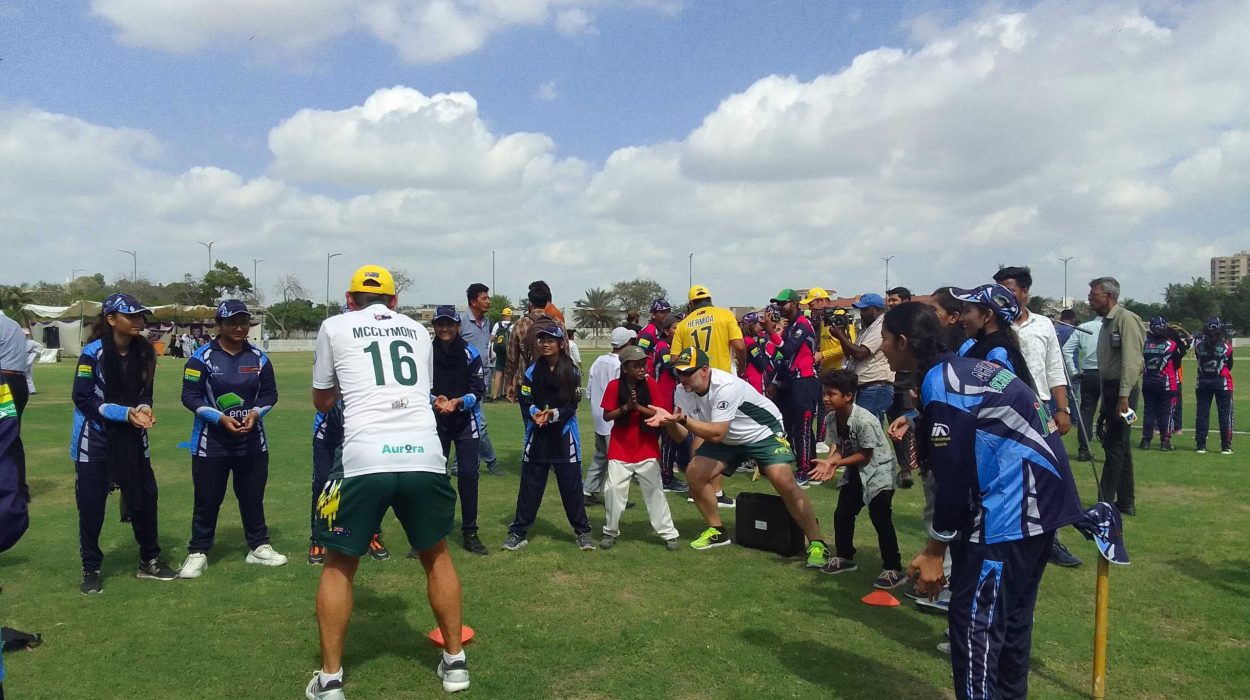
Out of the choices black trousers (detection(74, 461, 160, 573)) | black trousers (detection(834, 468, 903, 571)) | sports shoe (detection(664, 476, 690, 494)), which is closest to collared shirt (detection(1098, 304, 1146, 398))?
black trousers (detection(834, 468, 903, 571))

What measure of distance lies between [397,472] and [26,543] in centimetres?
516

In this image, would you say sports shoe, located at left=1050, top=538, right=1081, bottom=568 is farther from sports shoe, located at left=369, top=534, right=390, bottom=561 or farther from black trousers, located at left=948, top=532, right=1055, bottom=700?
sports shoe, located at left=369, top=534, right=390, bottom=561

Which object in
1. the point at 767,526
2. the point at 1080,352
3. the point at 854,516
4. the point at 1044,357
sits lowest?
the point at 767,526

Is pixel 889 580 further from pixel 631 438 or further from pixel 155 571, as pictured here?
pixel 155 571

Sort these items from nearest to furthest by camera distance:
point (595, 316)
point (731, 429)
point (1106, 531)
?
point (1106, 531) → point (731, 429) → point (595, 316)

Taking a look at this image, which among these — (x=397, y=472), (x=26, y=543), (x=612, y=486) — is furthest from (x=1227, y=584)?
(x=26, y=543)

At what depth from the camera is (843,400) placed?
20.5ft

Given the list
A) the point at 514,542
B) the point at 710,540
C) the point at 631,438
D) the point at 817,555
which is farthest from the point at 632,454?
the point at 817,555

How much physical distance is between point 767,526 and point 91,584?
514cm

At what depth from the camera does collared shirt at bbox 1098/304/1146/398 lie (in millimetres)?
7426

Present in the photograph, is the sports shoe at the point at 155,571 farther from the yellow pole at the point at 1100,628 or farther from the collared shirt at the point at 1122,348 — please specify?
the collared shirt at the point at 1122,348

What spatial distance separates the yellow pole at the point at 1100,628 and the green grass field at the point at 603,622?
23cm

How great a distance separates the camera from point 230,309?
6227 mm

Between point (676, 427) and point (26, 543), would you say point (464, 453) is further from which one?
point (26, 543)
